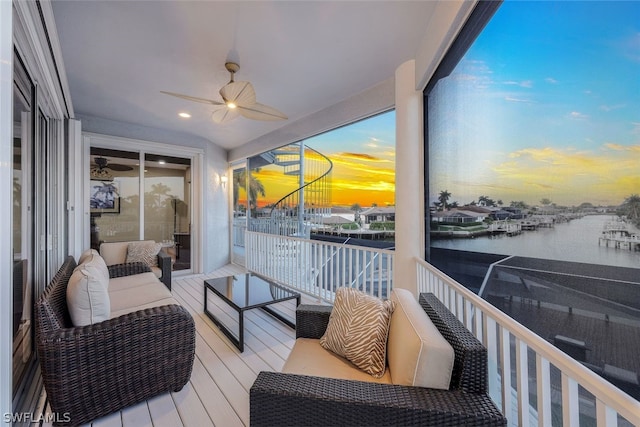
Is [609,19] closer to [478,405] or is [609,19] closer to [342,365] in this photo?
[478,405]

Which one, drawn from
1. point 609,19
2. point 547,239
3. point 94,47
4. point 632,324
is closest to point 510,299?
point 547,239

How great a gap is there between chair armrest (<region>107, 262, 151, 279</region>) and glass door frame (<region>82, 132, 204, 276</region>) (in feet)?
4.68

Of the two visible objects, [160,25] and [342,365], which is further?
[160,25]

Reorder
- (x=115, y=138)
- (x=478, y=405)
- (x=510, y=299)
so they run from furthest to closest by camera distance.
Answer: (x=115, y=138) < (x=510, y=299) < (x=478, y=405)

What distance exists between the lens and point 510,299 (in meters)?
1.30

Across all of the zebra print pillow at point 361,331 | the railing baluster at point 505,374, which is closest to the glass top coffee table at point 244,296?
the zebra print pillow at point 361,331

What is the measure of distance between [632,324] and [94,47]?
3.80 m

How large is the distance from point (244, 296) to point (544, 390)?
90.5 inches

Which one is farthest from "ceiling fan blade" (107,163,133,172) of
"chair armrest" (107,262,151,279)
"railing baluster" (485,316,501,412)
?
"railing baluster" (485,316,501,412)

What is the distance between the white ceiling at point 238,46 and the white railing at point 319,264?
189 cm

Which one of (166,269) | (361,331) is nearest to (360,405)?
(361,331)

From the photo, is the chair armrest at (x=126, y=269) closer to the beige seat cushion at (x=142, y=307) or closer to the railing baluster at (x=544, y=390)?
the beige seat cushion at (x=142, y=307)

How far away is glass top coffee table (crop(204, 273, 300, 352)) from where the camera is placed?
7.70 ft

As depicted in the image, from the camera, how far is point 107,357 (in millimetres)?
1529
